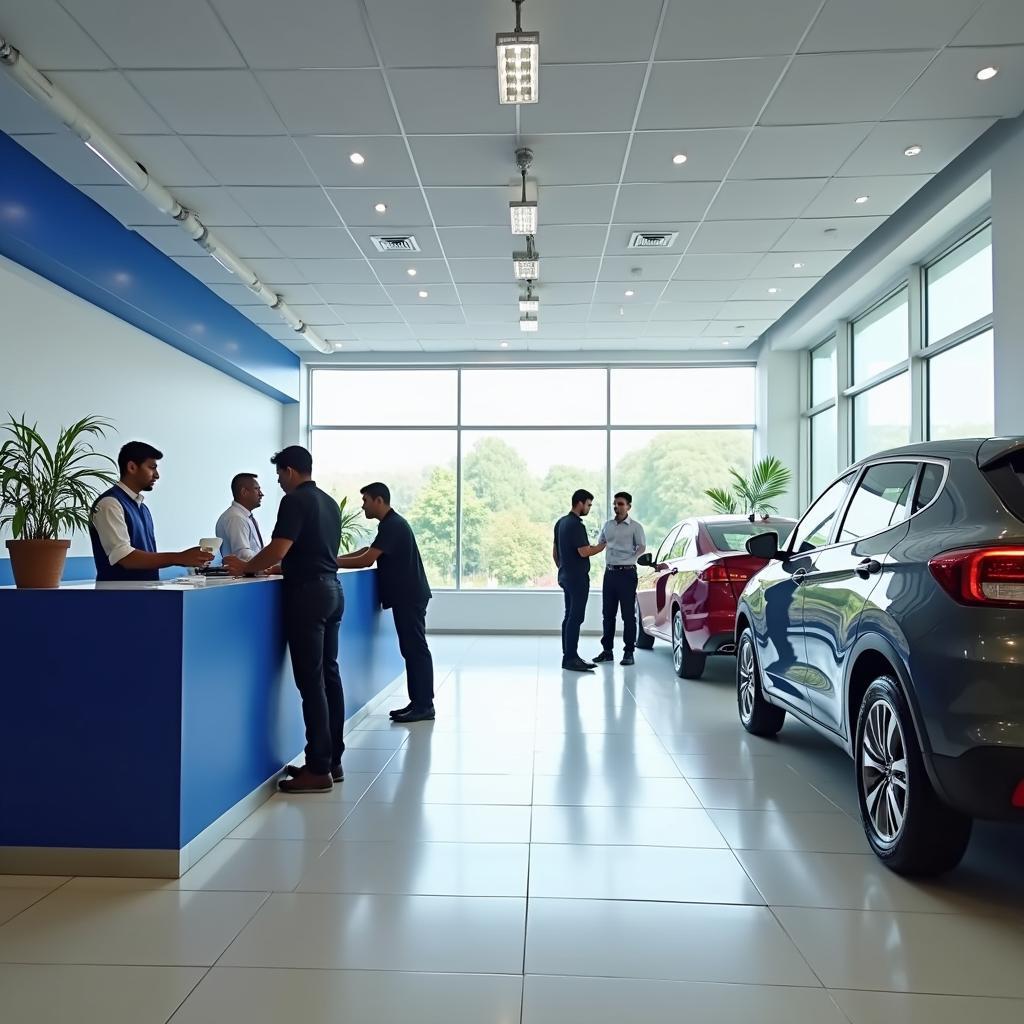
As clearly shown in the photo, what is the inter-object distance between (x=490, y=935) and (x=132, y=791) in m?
1.33

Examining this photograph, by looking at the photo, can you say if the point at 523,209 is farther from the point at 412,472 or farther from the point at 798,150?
the point at 412,472

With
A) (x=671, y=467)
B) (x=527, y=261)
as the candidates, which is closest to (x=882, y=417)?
(x=671, y=467)

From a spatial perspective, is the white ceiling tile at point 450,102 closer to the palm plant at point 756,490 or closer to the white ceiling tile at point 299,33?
the white ceiling tile at point 299,33

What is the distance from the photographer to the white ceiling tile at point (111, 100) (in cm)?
440

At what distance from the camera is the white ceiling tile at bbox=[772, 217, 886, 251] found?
6.64 metres

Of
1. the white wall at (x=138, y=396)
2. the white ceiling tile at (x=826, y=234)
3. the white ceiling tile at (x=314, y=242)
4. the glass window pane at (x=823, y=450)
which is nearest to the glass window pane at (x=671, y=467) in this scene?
the glass window pane at (x=823, y=450)

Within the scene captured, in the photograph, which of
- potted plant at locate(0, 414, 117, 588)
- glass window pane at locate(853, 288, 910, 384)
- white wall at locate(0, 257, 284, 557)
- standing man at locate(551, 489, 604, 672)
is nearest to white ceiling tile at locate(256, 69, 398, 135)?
white wall at locate(0, 257, 284, 557)

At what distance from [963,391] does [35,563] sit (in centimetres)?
641

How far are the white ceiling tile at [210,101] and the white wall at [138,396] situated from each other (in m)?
1.63

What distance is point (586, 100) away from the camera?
4.70 metres

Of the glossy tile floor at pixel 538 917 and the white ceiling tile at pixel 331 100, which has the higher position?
the white ceiling tile at pixel 331 100

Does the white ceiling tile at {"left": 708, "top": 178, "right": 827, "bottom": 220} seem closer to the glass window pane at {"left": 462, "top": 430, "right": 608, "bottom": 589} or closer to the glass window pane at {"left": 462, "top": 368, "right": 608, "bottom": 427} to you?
the glass window pane at {"left": 462, "top": 368, "right": 608, "bottom": 427}

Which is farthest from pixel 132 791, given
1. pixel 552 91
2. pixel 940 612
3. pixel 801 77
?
pixel 801 77

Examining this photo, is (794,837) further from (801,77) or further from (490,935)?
(801,77)
